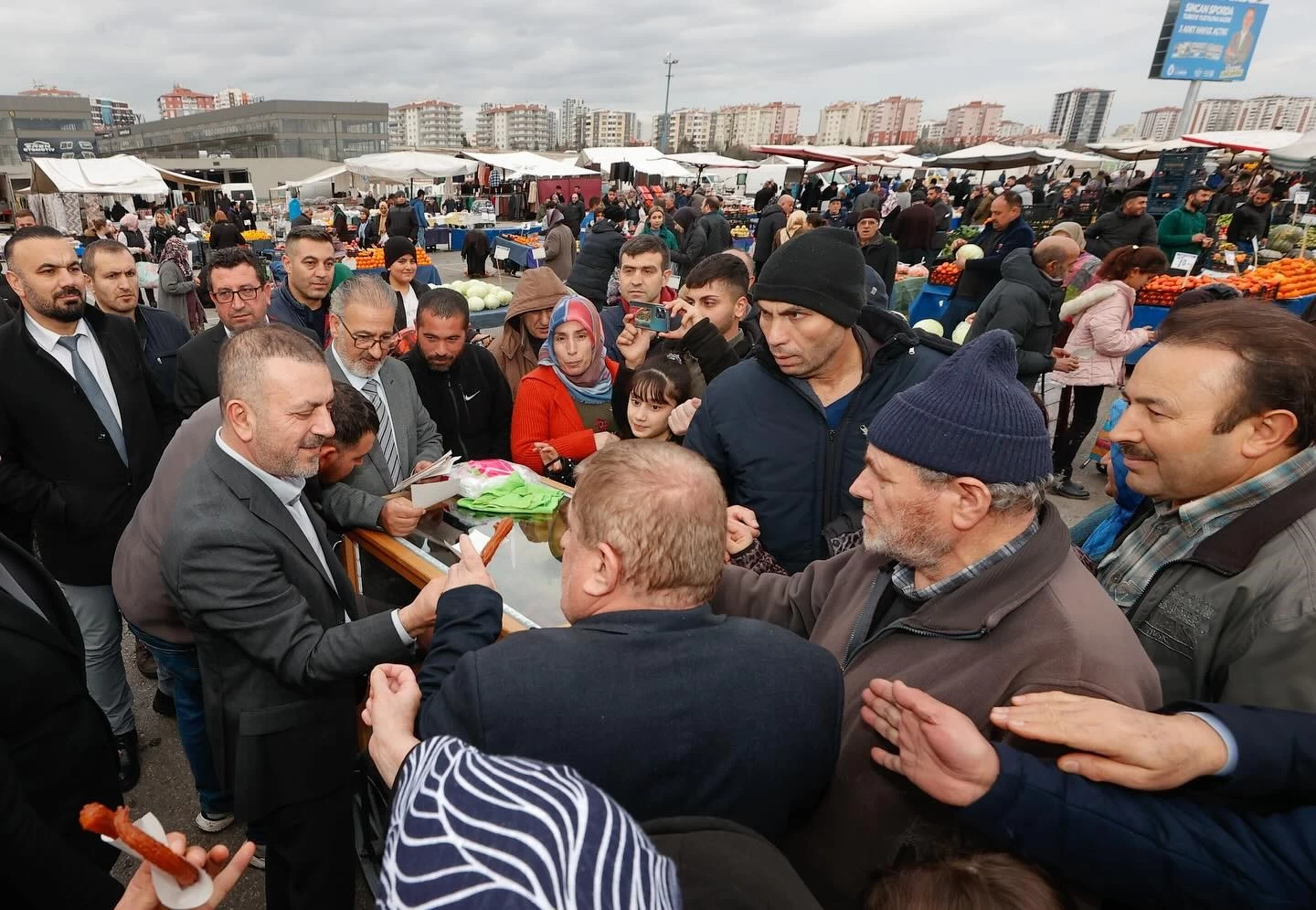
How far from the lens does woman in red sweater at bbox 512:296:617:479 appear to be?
3150 mm

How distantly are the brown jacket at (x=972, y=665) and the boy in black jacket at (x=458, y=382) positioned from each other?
258 cm

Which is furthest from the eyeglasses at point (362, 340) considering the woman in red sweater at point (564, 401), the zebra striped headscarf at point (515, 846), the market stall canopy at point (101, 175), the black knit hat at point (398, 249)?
the market stall canopy at point (101, 175)

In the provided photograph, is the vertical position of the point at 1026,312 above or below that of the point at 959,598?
above

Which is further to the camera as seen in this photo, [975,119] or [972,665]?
[975,119]

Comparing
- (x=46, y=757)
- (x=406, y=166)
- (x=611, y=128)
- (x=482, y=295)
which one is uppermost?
(x=611, y=128)

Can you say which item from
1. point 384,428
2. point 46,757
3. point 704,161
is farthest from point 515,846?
point 704,161

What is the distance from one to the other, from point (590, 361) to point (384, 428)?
40.5 inches

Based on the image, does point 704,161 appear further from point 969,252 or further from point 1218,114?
point 1218,114

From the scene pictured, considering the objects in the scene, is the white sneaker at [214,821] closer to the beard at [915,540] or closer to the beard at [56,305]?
the beard at [56,305]

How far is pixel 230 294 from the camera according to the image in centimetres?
354

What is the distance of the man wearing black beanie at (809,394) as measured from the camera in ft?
7.02

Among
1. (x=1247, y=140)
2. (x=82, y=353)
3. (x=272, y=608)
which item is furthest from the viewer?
(x=1247, y=140)

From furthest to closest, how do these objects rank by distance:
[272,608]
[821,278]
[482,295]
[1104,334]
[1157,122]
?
[1157,122] → [482,295] → [1104,334] → [821,278] → [272,608]

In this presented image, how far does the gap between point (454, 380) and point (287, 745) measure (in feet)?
6.54
